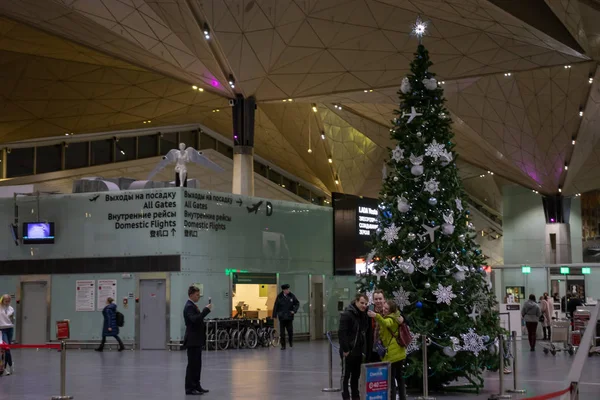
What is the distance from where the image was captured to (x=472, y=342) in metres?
13.7

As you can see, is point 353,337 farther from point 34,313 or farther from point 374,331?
point 34,313

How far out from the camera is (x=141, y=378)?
643 inches

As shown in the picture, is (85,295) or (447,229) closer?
(447,229)

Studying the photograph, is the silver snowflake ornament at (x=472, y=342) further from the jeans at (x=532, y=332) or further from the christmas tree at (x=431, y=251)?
the jeans at (x=532, y=332)

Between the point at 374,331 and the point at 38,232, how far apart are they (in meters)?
17.1

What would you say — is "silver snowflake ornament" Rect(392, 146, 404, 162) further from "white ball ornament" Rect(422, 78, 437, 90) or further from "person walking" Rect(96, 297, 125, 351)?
"person walking" Rect(96, 297, 125, 351)

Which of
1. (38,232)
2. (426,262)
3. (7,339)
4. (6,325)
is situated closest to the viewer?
(426,262)

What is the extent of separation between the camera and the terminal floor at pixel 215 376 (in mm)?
13750

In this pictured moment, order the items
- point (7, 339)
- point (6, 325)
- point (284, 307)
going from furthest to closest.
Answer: point (284, 307) → point (7, 339) → point (6, 325)

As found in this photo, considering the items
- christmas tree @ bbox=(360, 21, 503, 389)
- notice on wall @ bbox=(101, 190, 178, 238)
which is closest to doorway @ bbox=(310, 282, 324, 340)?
notice on wall @ bbox=(101, 190, 178, 238)

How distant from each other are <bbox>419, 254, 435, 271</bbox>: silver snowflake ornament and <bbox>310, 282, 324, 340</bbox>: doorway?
1739cm

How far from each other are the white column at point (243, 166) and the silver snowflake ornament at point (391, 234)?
2074 centimetres

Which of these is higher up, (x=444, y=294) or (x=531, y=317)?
(x=444, y=294)

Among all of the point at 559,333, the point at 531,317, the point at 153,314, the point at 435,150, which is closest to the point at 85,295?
the point at 153,314
